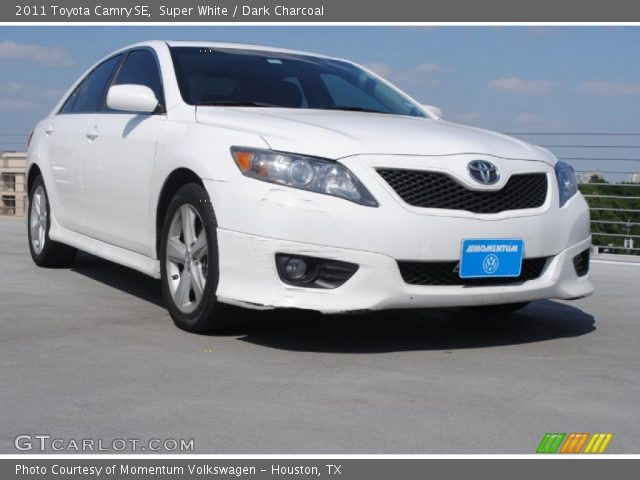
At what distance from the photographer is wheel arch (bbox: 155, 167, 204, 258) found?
5.32 meters

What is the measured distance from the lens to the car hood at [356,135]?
488 centimetres

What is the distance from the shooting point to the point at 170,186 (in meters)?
5.55

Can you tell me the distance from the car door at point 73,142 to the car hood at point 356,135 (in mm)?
1648

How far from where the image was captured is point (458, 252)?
4867 mm

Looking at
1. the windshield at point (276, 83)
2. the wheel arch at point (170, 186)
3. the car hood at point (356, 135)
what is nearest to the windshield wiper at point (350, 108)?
the windshield at point (276, 83)

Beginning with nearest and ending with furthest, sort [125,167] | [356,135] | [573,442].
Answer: [573,442] → [356,135] → [125,167]

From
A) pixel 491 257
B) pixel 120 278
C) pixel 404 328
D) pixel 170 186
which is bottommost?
pixel 120 278

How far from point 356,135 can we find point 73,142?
2.69 metres

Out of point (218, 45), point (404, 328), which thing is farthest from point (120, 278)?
point (404, 328)

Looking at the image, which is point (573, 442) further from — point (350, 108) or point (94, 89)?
point (94, 89)

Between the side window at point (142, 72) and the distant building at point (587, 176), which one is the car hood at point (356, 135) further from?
the distant building at point (587, 176)

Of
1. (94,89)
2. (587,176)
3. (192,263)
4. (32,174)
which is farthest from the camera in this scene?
(587,176)
